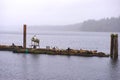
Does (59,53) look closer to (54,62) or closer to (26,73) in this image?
(54,62)

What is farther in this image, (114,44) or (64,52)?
(64,52)

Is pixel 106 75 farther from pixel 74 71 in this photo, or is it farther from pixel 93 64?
pixel 93 64

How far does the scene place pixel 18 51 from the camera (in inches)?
2704

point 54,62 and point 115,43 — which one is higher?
point 115,43

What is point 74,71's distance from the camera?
45656 millimetres

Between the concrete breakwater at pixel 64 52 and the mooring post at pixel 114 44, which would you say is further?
the concrete breakwater at pixel 64 52

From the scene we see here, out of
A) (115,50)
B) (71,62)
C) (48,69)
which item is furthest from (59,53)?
(48,69)

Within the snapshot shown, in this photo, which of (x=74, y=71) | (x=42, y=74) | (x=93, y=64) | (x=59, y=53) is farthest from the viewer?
(x=59, y=53)

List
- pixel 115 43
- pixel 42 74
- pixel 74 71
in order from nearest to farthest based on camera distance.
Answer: pixel 42 74, pixel 74 71, pixel 115 43

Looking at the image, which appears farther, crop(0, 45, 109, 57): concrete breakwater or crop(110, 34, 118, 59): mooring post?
crop(0, 45, 109, 57): concrete breakwater

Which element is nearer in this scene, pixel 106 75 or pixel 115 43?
pixel 106 75

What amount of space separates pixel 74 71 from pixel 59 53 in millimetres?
20092

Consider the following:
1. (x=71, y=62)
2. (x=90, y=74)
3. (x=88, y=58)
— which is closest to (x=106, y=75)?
(x=90, y=74)

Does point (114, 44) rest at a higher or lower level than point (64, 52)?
higher
